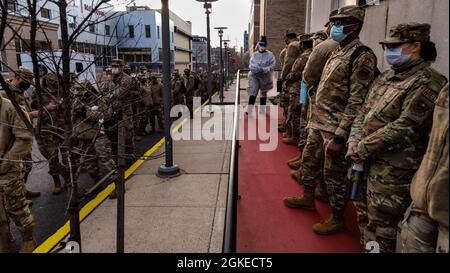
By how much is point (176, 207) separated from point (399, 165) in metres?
2.85

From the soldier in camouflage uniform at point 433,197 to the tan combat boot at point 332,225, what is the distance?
50.0 inches

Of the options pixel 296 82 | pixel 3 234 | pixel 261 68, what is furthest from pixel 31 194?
pixel 261 68

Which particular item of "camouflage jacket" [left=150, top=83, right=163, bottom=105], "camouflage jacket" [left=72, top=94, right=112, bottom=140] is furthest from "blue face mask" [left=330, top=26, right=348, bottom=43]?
"camouflage jacket" [left=150, top=83, right=163, bottom=105]

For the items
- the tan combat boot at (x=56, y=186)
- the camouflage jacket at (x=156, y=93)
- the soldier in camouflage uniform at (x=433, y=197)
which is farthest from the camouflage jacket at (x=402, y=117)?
the camouflage jacket at (x=156, y=93)

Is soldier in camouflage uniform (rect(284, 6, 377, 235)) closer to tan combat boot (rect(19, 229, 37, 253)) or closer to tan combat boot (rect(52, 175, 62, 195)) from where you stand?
tan combat boot (rect(19, 229, 37, 253))

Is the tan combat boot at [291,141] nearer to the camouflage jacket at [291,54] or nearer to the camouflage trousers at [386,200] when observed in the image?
the camouflage jacket at [291,54]

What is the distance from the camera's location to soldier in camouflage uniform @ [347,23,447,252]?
206 centimetres

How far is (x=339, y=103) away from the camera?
10.1ft

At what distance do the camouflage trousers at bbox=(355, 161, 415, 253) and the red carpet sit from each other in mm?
670

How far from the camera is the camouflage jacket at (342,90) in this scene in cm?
278

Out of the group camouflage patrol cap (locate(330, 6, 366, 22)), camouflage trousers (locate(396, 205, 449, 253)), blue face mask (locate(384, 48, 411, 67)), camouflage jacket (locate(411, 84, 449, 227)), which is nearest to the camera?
camouflage jacket (locate(411, 84, 449, 227))

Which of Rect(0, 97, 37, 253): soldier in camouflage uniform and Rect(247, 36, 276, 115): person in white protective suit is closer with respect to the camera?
Rect(0, 97, 37, 253): soldier in camouflage uniform

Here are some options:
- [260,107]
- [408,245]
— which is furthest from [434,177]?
[260,107]
